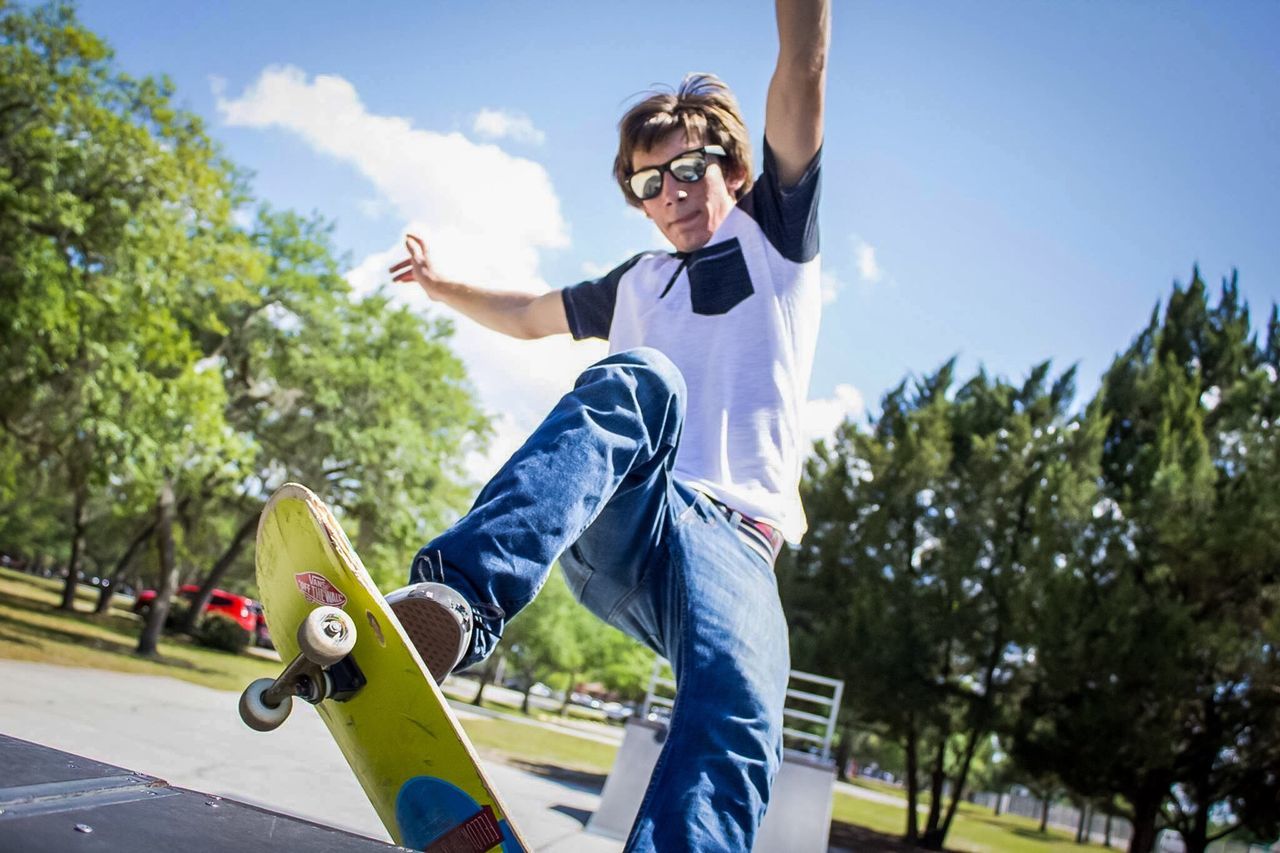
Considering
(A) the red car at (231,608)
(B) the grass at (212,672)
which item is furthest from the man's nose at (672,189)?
(A) the red car at (231,608)

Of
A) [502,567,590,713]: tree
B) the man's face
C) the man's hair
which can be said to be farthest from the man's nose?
[502,567,590,713]: tree

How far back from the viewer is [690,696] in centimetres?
167

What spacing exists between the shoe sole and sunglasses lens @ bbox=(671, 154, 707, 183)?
60.4 inches

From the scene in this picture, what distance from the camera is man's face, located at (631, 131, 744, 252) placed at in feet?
8.18

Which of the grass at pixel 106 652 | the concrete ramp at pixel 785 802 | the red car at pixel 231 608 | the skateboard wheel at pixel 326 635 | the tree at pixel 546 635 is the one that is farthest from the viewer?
Result: the tree at pixel 546 635

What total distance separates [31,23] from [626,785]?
470 inches

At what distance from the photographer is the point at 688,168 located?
8.13ft

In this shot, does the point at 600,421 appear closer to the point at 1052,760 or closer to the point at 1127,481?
the point at 1052,760

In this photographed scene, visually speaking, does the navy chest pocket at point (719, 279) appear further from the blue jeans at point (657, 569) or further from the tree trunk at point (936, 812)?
the tree trunk at point (936, 812)

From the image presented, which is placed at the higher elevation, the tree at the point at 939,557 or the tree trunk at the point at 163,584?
the tree at the point at 939,557

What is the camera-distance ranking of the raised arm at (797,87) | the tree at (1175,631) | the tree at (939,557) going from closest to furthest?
1. the raised arm at (797,87)
2. the tree at (1175,631)
3. the tree at (939,557)

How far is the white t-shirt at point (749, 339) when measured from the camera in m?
2.00

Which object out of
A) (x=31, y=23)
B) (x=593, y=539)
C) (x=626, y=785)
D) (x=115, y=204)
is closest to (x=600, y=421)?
(x=593, y=539)

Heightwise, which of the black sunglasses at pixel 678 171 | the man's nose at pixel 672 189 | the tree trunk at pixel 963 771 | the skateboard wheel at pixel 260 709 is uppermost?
the black sunglasses at pixel 678 171
